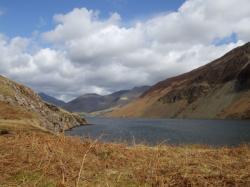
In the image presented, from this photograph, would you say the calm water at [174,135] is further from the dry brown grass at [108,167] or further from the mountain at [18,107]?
the mountain at [18,107]

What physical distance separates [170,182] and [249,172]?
2377mm

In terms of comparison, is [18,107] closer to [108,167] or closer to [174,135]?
[174,135]

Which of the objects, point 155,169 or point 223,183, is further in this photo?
point 155,169

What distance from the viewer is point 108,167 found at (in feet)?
37.4

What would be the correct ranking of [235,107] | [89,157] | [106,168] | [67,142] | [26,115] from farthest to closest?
[235,107] → [26,115] → [67,142] → [89,157] → [106,168]

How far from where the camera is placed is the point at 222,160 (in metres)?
12.6

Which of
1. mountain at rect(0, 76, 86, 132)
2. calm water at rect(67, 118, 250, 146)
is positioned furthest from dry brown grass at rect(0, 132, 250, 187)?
mountain at rect(0, 76, 86, 132)

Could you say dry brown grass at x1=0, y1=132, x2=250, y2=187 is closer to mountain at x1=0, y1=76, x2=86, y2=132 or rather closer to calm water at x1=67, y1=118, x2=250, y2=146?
calm water at x1=67, y1=118, x2=250, y2=146

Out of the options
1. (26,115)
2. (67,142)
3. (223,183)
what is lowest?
(223,183)

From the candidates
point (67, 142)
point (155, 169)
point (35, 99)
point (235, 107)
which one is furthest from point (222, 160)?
point (235, 107)

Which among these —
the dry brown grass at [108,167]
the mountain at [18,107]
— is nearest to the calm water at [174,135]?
the dry brown grass at [108,167]

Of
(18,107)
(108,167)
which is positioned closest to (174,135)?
(18,107)

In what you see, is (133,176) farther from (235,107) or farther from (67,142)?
(235,107)

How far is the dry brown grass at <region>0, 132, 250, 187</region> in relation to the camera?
30.6 ft
